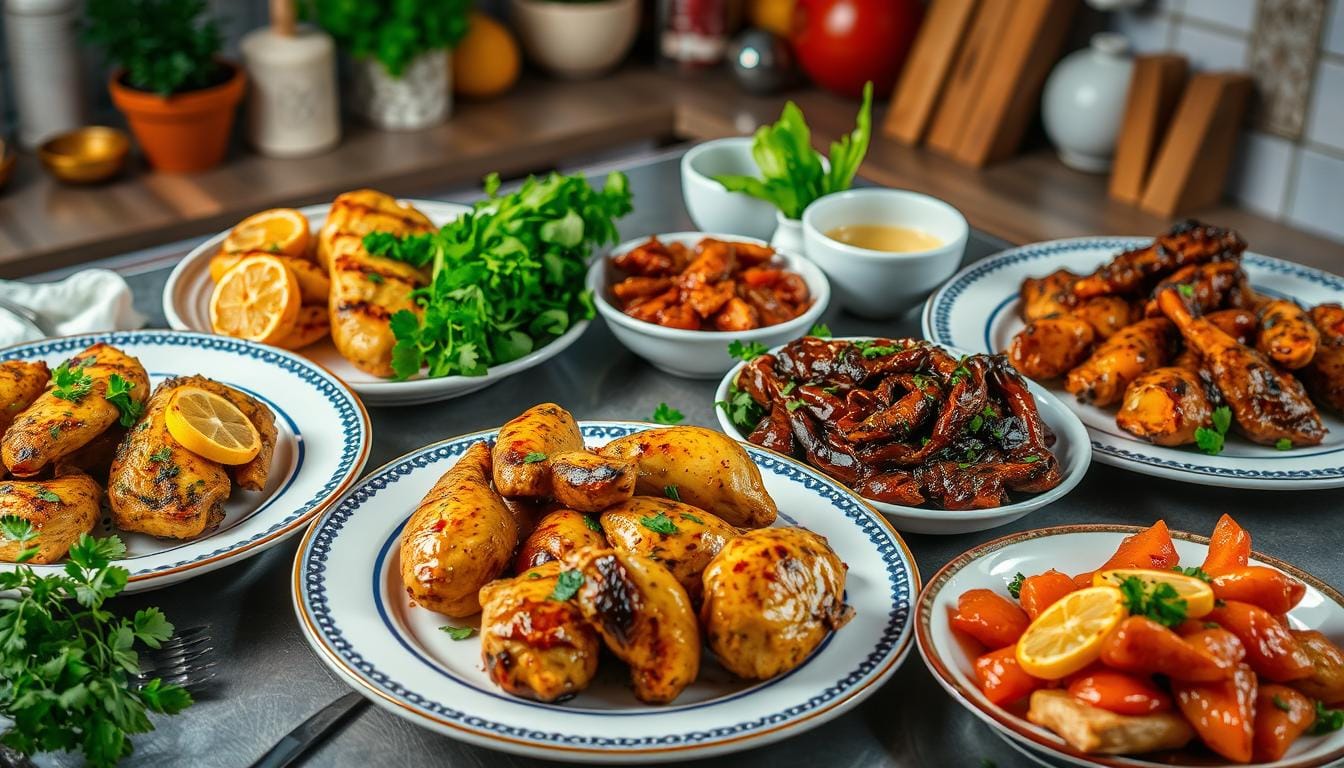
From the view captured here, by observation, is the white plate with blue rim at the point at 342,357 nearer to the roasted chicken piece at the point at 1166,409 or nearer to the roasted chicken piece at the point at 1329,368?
the roasted chicken piece at the point at 1166,409

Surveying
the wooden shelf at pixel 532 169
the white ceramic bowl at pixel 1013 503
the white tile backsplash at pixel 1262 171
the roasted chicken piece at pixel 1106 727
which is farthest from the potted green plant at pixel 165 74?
the roasted chicken piece at pixel 1106 727

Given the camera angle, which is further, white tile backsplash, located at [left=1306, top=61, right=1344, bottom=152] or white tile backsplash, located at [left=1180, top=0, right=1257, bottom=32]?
white tile backsplash, located at [left=1180, top=0, right=1257, bottom=32]

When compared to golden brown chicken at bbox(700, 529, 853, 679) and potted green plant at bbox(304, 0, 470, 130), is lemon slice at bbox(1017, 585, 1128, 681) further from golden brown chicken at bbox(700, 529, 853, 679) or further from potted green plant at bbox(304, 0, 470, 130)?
potted green plant at bbox(304, 0, 470, 130)

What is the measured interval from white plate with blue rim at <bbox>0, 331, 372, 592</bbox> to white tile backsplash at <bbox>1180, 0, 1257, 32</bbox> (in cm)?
305

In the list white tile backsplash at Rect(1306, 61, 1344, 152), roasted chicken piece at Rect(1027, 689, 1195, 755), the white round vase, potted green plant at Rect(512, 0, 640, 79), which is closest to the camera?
roasted chicken piece at Rect(1027, 689, 1195, 755)

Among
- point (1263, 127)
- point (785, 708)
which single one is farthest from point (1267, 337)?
point (1263, 127)

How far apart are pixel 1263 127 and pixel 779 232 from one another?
2.08 metres

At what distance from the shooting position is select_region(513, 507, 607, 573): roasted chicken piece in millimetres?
1513

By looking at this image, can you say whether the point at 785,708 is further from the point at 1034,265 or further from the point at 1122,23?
the point at 1122,23

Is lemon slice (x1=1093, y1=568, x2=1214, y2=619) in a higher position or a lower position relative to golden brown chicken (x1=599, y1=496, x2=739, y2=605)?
higher

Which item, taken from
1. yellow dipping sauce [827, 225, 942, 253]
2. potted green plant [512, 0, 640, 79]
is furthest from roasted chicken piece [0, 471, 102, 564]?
potted green plant [512, 0, 640, 79]

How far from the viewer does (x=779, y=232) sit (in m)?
2.57

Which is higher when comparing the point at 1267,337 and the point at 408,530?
the point at 1267,337

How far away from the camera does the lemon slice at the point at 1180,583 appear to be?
1348 millimetres
